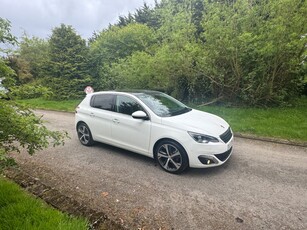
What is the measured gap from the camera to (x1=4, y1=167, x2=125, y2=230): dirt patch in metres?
2.62

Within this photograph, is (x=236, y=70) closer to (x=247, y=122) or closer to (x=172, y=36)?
(x=247, y=122)

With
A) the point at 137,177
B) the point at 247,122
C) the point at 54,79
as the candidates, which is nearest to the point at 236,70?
the point at 247,122

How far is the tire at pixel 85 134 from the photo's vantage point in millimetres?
5398

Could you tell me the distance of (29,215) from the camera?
256 centimetres

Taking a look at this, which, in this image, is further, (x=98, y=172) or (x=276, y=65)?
(x=276, y=65)

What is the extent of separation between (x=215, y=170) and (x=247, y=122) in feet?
12.5

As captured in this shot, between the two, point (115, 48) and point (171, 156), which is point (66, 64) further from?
point (171, 156)

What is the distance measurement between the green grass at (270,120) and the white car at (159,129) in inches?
80.0

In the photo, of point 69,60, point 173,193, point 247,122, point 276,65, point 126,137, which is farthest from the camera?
point 69,60

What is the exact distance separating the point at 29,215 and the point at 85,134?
3052mm

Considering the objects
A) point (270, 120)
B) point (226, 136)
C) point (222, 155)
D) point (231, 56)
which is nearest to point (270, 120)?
point (270, 120)

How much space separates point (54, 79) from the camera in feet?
52.9

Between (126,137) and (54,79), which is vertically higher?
(54,79)

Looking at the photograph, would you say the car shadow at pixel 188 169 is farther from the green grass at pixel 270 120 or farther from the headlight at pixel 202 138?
the green grass at pixel 270 120
